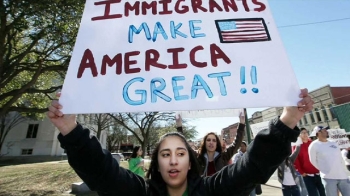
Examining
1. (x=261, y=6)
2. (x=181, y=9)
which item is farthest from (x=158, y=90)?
(x=261, y=6)

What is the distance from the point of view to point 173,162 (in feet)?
4.51

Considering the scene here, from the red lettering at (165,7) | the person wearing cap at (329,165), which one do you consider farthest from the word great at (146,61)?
the person wearing cap at (329,165)

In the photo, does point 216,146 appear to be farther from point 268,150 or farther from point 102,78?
point 102,78

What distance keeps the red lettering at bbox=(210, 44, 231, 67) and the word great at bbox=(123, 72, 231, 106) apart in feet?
0.28

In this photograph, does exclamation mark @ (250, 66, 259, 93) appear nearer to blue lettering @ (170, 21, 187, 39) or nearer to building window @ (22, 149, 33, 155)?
blue lettering @ (170, 21, 187, 39)

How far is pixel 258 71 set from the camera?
4.37ft

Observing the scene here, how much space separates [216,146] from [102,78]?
2620 mm

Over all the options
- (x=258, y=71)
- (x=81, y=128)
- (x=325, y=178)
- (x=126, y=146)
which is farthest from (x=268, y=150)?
(x=126, y=146)

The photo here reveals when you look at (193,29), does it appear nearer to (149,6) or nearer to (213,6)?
(213,6)

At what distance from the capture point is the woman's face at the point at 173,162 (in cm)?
136

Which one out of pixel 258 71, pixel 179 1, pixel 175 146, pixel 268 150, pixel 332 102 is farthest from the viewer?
pixel 332 102

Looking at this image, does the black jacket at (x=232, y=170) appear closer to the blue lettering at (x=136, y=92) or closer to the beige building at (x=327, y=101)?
the blue lettering at (x=136, y=92)

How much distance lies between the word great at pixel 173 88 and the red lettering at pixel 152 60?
0.09 metres

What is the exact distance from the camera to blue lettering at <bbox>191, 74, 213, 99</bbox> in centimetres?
129
